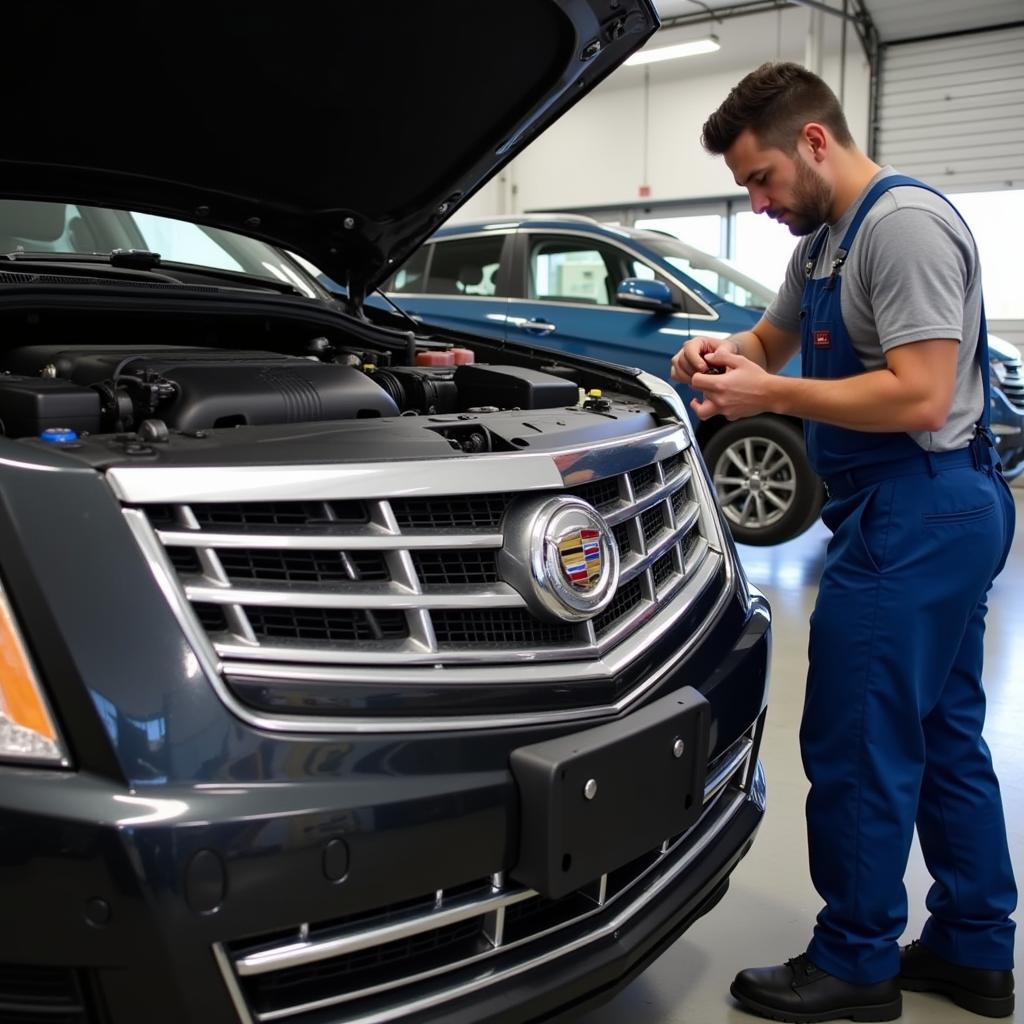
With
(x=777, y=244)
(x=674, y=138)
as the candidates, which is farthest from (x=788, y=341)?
(x=674, y=138)

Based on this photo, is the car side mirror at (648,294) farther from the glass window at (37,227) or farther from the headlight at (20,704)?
the headlight at (20,704)

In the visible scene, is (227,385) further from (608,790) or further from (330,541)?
(608,790)

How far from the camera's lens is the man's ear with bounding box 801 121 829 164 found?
1.68m

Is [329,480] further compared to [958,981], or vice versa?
[958,981]

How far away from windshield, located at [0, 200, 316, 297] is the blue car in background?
156 centimetres

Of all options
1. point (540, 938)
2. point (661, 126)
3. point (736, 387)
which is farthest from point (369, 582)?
point (661, 126)

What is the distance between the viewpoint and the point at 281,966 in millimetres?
990

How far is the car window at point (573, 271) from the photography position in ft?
17.3

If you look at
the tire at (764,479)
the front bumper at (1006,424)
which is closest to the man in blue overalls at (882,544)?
the tire at (764,479)

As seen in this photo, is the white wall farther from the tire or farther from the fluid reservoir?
the fluid reservoir

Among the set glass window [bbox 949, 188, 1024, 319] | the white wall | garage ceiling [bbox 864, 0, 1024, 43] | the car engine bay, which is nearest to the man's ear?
the car engine bay

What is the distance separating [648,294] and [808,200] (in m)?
3.24

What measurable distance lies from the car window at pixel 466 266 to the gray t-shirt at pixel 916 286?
3973 millimetres

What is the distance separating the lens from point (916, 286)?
1.54 m
